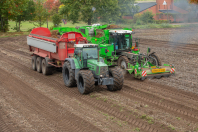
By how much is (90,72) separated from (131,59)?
4.71 meters

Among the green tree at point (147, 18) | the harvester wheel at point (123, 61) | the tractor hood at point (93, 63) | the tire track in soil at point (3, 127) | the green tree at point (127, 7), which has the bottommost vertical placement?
the tire track in soil at point (3, 127)

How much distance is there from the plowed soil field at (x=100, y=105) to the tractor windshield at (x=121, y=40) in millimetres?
2481

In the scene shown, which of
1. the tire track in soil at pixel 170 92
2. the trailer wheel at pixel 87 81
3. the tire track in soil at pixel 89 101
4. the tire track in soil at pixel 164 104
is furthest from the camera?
the trailer wheel at pixel 87 81

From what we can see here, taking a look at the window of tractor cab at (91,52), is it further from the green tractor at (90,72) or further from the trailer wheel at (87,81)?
the trailer wheel at (87,81)

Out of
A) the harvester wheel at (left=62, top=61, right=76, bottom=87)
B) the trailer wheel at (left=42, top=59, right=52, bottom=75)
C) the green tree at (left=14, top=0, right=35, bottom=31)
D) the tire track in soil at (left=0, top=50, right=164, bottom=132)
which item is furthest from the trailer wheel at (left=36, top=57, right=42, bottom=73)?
the green tree at (left=14, top=0, right=35, bottom=31)

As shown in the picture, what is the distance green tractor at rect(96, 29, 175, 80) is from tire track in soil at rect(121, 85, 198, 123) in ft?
6.55

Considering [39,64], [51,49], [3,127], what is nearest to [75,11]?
[39,64]

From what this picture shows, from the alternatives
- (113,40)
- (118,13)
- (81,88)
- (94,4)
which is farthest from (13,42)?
(81,88)

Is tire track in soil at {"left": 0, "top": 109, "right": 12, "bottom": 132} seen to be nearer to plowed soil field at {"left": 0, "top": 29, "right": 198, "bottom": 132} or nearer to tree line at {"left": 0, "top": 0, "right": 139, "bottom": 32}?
plowed soil field at {"left": 0, "top": 29, "right": 198, "bottom": 132}

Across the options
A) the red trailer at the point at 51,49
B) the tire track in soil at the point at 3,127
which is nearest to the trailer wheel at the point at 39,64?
the red trailer at the point at 51,49

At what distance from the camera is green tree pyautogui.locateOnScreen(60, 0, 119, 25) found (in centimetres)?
3678

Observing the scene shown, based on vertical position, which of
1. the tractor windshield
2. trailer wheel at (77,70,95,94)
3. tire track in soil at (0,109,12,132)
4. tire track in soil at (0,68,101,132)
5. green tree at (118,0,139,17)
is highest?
green tree at (118,0,139,17)

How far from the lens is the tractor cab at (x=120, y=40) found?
50.5 feet

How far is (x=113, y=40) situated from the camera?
15.6m
